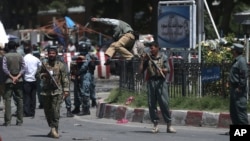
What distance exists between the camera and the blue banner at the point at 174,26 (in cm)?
1895

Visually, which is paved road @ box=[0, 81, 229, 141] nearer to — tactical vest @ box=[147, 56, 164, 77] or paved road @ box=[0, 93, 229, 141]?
paved road @ box=[0, 93, 229, 141]

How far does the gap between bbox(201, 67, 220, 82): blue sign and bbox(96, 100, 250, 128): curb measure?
3.63 feet

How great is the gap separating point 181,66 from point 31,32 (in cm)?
3099

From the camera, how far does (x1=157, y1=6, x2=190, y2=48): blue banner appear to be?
18953mm

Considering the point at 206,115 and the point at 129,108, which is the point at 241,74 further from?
the point at 129,108

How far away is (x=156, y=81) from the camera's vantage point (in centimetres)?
1439

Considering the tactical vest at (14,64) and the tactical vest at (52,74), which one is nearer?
the tactical vest at (52,74)

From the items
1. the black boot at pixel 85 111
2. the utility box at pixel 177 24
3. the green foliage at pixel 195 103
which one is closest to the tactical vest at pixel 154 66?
the green foliage at pixel 195 103

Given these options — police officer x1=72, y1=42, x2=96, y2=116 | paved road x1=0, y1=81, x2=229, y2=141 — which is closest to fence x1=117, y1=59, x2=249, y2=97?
paved road x1=0, y1=81, x2=229, y2=141

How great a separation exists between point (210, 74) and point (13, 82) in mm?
4488

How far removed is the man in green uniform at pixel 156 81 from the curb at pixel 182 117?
1.44 m

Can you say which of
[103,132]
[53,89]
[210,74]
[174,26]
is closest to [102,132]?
[103,132]

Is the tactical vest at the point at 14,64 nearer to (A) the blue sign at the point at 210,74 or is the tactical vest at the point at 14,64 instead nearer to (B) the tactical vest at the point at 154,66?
(B) the tactical vest at the point at 154,66

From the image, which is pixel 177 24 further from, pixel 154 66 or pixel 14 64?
pixel 154 66
